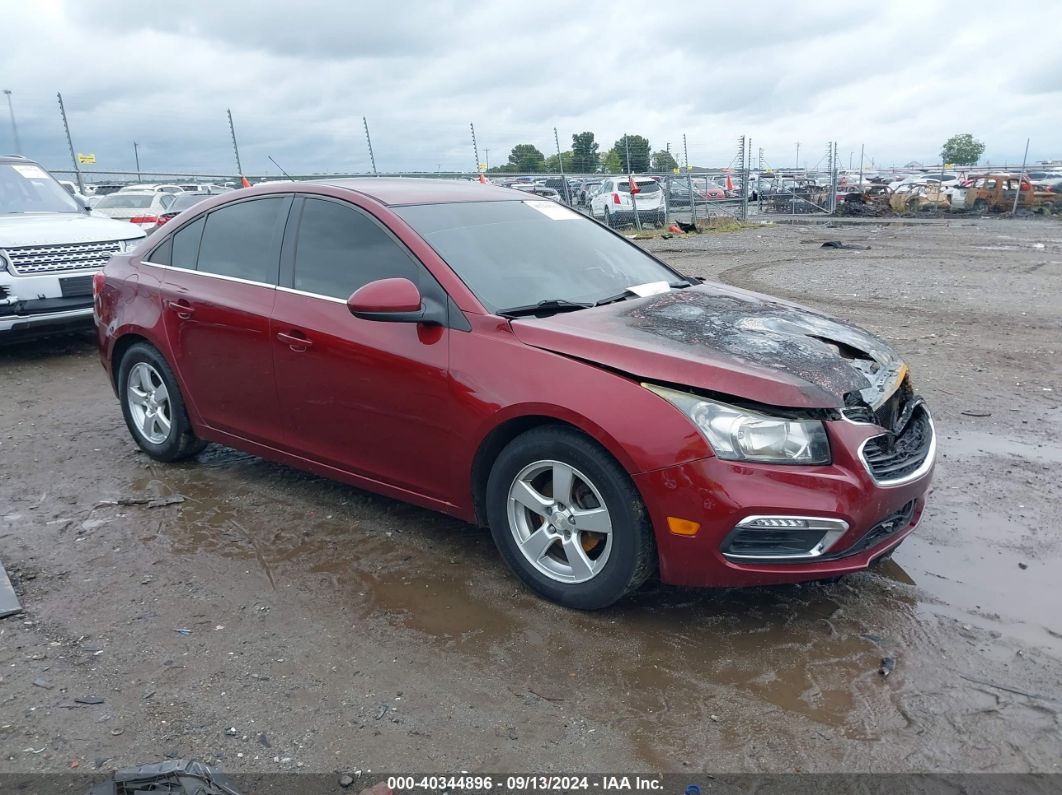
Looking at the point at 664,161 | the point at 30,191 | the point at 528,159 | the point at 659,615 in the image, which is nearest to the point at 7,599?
the point at 659,615

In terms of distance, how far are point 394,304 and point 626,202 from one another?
2208 centimetres

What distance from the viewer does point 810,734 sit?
2.81 meters

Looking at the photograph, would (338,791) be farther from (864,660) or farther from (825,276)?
(825,276)

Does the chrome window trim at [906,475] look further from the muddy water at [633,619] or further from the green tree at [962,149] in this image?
the green tree at [962,149]

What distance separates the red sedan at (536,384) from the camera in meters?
3.17

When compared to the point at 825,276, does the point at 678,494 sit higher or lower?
higher

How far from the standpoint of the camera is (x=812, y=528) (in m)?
3.13

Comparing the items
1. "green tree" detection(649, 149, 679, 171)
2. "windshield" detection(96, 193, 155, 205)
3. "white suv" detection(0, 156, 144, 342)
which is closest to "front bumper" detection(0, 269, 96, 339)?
"white suv" detection(0, 156, 144, 342)

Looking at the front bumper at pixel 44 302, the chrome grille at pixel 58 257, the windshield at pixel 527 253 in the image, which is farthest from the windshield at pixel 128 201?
the windshield at pixel 527 253

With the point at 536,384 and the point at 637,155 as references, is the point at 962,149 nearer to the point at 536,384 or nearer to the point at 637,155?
the point at 637,155

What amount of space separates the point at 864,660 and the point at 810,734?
0.53m

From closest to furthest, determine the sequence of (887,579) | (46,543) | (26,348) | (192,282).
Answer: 1. (887,579)
2. (46,543)
3. (192,282)
4. (26,348)

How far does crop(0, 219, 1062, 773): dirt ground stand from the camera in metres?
2.78

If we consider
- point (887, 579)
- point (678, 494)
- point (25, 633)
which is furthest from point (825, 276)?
point (25, 633)
